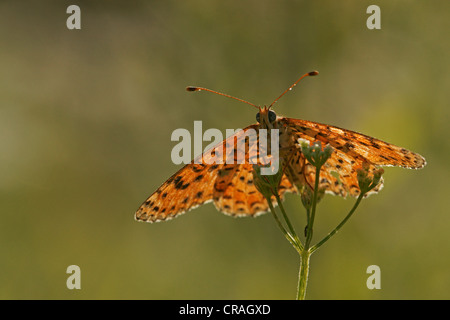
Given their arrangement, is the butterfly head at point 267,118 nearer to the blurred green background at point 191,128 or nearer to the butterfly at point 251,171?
the butterfly at point 251,171

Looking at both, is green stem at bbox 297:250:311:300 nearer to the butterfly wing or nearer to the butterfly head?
the butterfly wing

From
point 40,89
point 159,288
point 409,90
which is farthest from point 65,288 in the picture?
point 409,90

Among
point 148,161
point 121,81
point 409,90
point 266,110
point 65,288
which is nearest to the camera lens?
point 266,110

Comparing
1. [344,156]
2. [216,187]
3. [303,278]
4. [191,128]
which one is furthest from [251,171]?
[191,128]

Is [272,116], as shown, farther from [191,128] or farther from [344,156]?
[191,128]

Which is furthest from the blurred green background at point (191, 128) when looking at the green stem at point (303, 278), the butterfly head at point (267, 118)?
the green stem at point (303, 278)

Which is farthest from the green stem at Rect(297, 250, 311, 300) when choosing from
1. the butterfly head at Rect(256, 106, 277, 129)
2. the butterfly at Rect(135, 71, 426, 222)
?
the butterfly head at Rect(256, 106, 277, 129)

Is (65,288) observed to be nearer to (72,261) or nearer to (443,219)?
(72,261)
